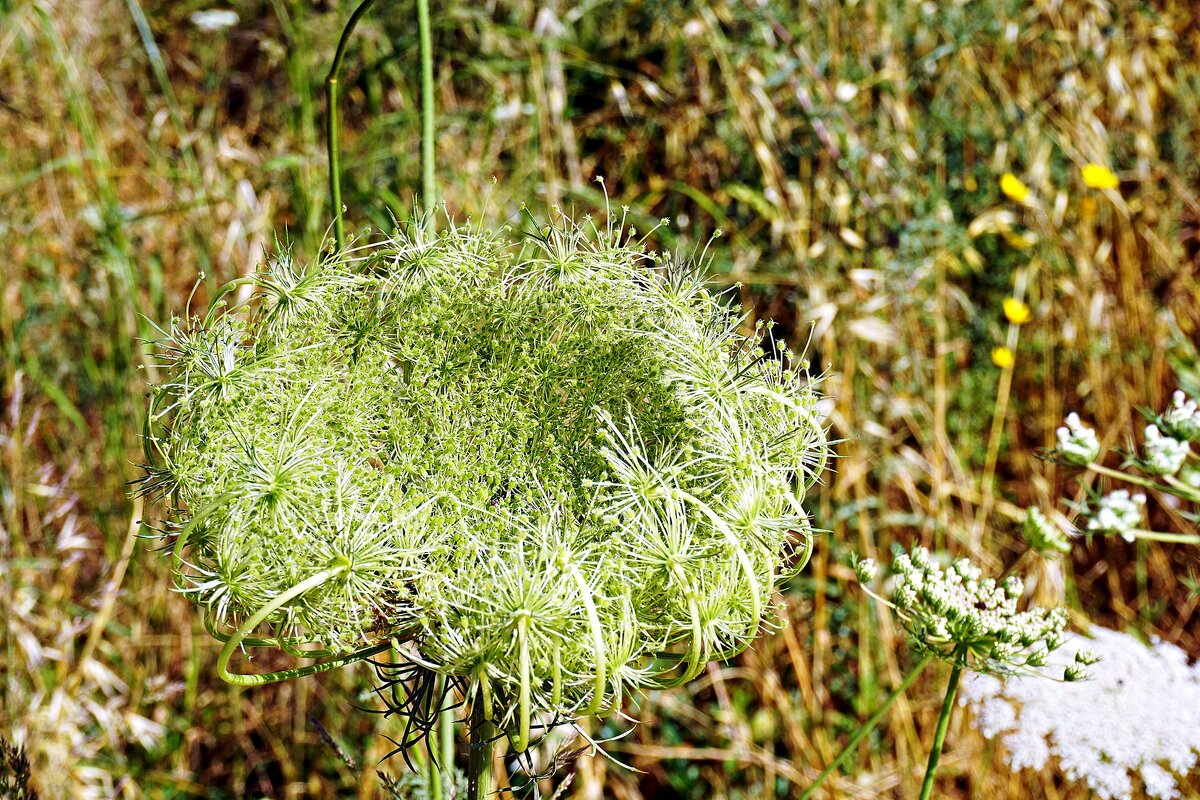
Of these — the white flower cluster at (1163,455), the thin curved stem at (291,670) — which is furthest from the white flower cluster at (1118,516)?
the thin curved stem at (291,670)

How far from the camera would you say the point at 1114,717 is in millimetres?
2014

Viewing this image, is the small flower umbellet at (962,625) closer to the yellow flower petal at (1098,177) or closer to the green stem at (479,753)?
the green stem at (479,753)

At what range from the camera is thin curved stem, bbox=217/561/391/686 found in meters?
1.04

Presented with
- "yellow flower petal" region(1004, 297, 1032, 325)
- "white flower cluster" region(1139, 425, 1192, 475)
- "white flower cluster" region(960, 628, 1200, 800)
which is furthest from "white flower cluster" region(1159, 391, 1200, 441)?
"yellow flower petal" region(1004, 297, 1032, 325)

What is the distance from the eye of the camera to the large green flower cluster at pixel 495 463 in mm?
1144

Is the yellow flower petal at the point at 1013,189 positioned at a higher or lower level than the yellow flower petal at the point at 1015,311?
higher

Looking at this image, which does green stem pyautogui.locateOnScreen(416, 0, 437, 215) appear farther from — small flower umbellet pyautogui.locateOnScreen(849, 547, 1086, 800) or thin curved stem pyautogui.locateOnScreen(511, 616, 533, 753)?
small flower umbellet pyautogui.locateOnScreen(849, 547, 1086, 800)

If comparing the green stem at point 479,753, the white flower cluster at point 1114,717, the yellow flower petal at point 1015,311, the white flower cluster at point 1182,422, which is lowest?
the white flower cluster at point 1114,717

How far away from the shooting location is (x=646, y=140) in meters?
3.59

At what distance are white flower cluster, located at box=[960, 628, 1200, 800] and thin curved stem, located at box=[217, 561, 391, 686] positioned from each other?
4.58ft

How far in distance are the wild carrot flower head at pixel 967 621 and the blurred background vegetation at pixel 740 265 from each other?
1.34 m

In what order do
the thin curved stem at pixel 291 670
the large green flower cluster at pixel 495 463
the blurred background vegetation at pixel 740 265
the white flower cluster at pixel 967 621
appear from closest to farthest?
the thin curved stem at pixel 291 670, the large green flower cluster at pixel 495 463, the white flower cluster at pixel 967 621, the blurred background vegetation at pixel 740 265

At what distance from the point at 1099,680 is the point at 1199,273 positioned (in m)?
2.46

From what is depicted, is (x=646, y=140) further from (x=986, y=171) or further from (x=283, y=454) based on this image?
(x=283, y=454)
